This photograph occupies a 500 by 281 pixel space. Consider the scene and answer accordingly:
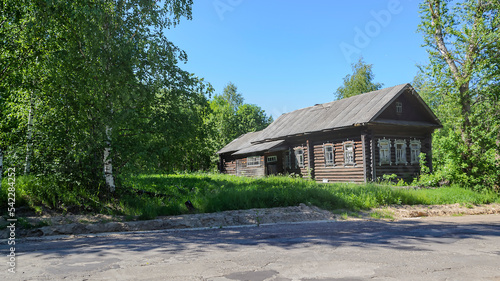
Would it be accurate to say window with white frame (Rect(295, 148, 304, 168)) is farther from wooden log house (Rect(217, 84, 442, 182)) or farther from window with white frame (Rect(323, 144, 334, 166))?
window with white frame (Rect(323, 144, 334, 166))

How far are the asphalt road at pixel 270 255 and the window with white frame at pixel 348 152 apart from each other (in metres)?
12.7

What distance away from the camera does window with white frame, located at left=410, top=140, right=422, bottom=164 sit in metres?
21.6

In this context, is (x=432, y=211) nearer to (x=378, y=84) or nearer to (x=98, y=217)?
(x=98, y=217)

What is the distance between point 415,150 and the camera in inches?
861

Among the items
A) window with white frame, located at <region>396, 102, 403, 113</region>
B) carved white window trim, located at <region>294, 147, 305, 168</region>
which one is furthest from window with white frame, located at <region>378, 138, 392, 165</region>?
carved white window trim, located at <region>294, 147, 305, 168</region>

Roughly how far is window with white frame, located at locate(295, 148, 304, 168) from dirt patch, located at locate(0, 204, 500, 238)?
44.1ft

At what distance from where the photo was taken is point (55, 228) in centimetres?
819

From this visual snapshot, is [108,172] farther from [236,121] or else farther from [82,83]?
[236,121]

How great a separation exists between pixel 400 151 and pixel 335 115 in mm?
4730

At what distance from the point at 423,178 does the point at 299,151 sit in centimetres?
933

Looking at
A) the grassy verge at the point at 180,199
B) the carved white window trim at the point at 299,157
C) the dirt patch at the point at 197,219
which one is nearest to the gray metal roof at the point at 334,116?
the carved white window trim at the point at 299,157

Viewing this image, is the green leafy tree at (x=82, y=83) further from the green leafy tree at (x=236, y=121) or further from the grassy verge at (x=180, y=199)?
the green leafy tree at (x=236, y=121)

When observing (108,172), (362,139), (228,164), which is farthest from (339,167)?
(228,164)

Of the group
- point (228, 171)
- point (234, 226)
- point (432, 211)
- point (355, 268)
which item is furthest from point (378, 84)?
point (355, 268)
